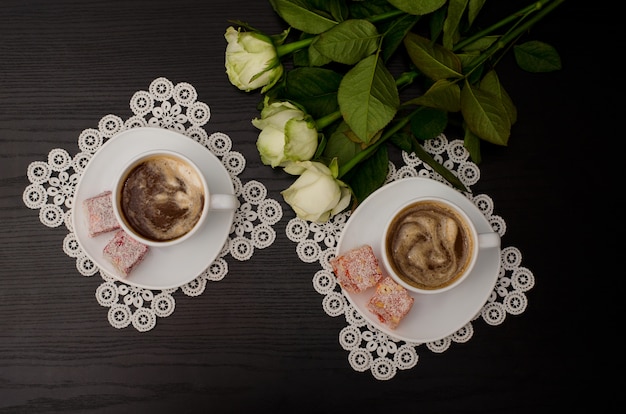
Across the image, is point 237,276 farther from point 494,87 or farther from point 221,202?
point 494,87

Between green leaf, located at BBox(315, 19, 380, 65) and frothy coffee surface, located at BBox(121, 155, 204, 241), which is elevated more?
green leaf, located at BBox(315, 19, 380, 65)

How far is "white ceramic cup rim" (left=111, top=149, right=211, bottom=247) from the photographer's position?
0.98m

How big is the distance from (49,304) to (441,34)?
0.94 m

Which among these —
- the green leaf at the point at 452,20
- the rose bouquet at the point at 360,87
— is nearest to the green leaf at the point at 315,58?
Result: the rose bouquet at the point at 360,87

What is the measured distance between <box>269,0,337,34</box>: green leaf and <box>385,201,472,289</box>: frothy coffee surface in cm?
37

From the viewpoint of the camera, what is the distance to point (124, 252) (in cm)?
102

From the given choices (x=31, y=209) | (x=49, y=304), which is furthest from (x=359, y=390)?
(x=31, y=209)

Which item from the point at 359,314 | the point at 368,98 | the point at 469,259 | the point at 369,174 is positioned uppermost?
the point at 368,98

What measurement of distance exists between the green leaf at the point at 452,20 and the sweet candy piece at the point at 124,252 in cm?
66

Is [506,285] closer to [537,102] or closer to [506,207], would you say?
[506,207]

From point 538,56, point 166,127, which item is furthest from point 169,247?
point 538,56

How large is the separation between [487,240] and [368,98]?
0.32 m

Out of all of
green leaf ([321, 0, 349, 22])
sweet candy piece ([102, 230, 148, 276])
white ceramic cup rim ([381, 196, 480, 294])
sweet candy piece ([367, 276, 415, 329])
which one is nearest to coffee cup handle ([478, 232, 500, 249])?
white ceramic cup rim ([381, 196, 480, 294])

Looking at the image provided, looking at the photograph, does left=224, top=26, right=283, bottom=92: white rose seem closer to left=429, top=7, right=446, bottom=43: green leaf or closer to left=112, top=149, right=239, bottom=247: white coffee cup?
left=112, top=149, right=239, bottom=247: white coffee cup
